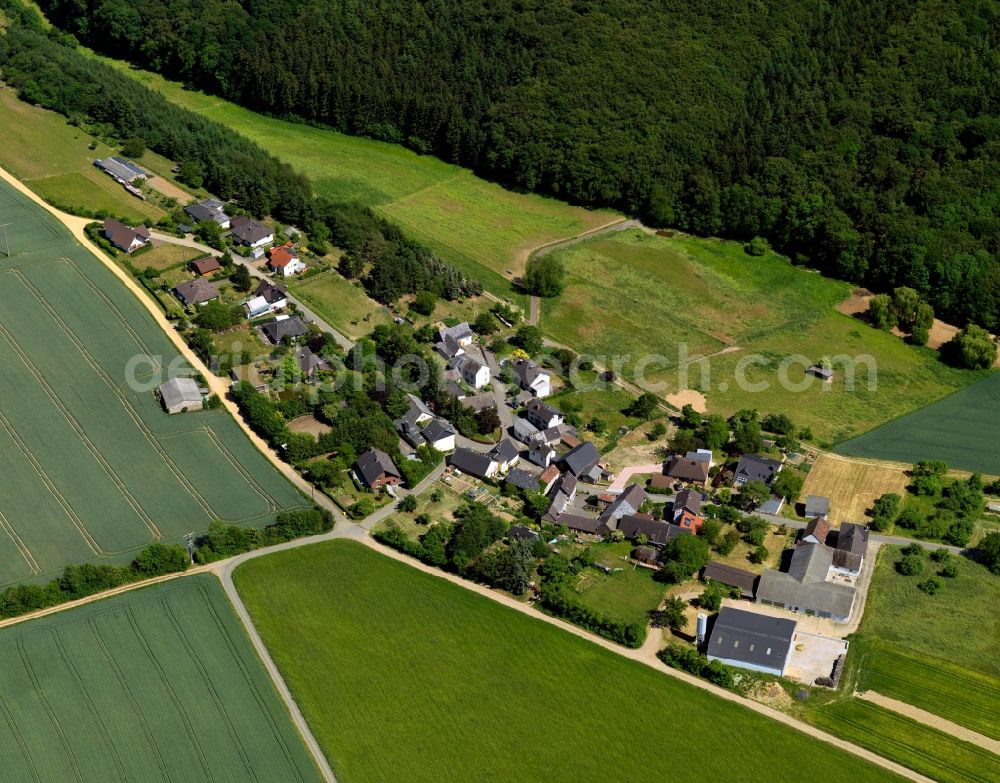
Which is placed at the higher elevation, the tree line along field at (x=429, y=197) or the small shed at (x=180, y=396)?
the tree line along field at (x=429, y=197)

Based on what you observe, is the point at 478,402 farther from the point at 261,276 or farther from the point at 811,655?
the point at 811,655

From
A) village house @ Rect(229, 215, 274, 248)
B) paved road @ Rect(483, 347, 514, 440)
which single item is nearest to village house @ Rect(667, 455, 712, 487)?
paved road @ Rect(483, 347, 514, 440)

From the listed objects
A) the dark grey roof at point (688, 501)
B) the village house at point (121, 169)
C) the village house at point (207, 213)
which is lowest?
the dark grey roof at point (688, 501)

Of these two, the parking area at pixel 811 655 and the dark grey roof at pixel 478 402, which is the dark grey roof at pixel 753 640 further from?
the dark grey roof at pixel 478 402

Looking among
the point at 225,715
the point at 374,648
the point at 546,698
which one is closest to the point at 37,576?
the point at 225,715

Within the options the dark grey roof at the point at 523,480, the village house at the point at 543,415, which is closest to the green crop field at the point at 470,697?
the dark grey roof at the point at 523,480

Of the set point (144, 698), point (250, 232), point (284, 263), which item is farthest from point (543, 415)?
point (144, 698)

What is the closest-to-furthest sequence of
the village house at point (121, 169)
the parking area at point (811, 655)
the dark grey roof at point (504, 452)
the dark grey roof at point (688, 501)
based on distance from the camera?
the parking area at point (811, 655), the dark grey roof at point (688, 501), the dark grey roof at point (504, 452), the village house at point (121, 169)
